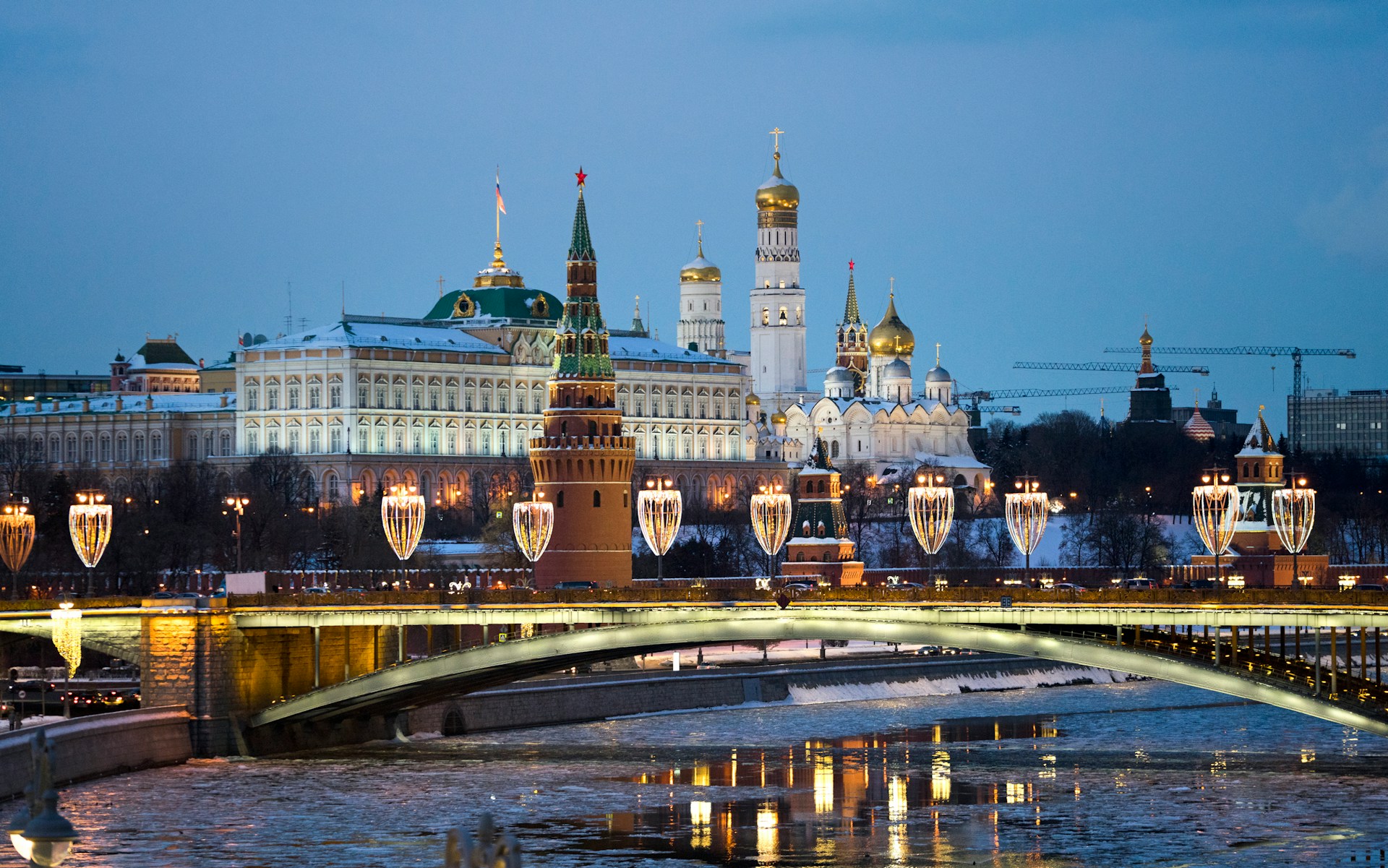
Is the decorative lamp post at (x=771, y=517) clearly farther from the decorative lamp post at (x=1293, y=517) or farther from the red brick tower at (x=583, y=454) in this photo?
the decorative lamp post at (x=1293, y=517)

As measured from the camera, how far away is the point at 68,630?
7031cm

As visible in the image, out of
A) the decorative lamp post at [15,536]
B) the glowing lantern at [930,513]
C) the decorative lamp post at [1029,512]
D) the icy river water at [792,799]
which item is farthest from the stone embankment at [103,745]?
the glowing lantern at [930,513]

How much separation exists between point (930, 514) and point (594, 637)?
1495 inches

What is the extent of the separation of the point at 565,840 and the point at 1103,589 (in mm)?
16300

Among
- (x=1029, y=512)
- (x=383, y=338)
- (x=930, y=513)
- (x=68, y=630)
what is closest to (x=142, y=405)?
(x=383, y=338)

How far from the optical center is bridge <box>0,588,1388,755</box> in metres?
61.6

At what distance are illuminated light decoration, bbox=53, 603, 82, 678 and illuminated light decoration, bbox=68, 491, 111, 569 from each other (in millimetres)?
16293

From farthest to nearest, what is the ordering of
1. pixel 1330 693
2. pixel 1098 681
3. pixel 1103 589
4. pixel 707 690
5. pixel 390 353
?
pixel 390 353 → pixel 1098 681 → pixel 707 690 → pixel 1103 589 → pixel 1330 693

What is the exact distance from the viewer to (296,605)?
235 ft

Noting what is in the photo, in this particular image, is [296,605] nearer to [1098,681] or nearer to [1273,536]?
[1098,681]

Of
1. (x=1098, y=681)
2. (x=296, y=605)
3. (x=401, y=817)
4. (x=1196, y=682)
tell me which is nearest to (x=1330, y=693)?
(x=1196, y=682)

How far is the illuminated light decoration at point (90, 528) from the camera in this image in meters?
90.4

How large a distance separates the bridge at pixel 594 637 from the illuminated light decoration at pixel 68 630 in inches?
16.5

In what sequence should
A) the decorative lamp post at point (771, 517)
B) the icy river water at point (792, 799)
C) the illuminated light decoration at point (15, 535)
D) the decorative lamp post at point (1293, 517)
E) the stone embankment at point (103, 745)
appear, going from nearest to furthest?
1. the icy river water at point (792, 799)
2. the stone embankment at point (103, 745)
3. the illuminated light decoration at point (15, 535)
4. the decorative lamp post at point (1293, 517)
5. the decorative lamp post at point (771, 517)
